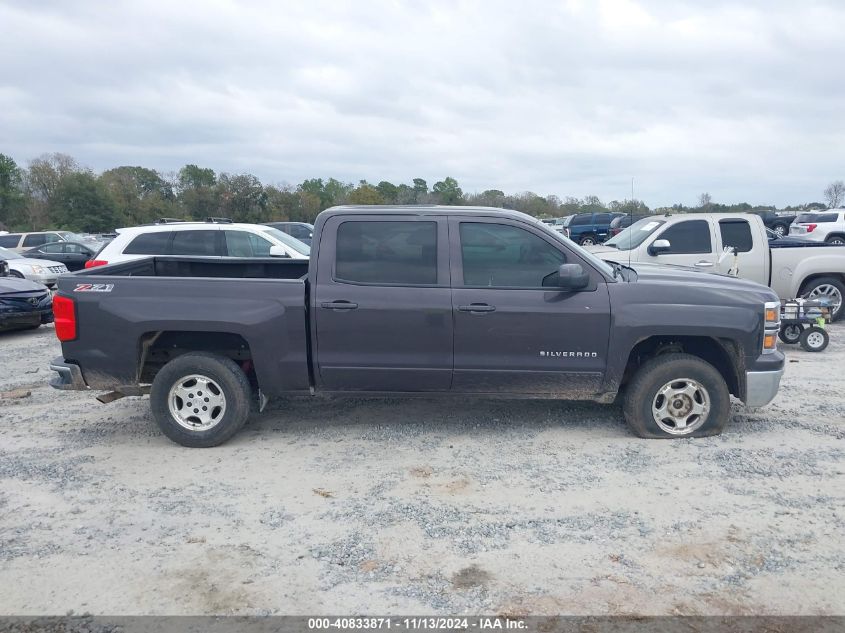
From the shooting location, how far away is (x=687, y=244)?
413 inches

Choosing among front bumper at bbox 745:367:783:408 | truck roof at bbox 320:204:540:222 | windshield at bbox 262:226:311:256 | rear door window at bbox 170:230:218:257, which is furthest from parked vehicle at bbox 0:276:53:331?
front bumper at bbox 745:367:783:408

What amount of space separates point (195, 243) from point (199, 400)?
6.30 m

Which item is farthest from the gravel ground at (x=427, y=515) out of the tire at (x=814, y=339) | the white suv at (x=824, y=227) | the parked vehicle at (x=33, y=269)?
the white suv at (x=824, y=227)

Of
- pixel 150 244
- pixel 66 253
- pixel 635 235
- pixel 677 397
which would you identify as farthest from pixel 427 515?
pixel 66 253

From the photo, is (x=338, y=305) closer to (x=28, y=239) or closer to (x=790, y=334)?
(x=790, y=334)

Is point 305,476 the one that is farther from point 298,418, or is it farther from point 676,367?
point 676,367

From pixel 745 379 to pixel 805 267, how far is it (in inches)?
241

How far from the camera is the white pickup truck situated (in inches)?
408

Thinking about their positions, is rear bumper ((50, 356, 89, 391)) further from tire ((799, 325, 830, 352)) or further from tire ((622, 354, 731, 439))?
tire ((799, 325, 830, 352))

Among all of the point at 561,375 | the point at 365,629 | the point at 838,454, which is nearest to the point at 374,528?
the point at 365,629

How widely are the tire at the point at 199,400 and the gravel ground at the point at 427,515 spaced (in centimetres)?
17

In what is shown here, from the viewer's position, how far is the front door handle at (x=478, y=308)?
5293 millimetres

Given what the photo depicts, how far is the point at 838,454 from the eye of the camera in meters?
5.16

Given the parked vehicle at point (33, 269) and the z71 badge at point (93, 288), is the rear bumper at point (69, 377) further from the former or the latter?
the parked vehicle at point (33, 269)
